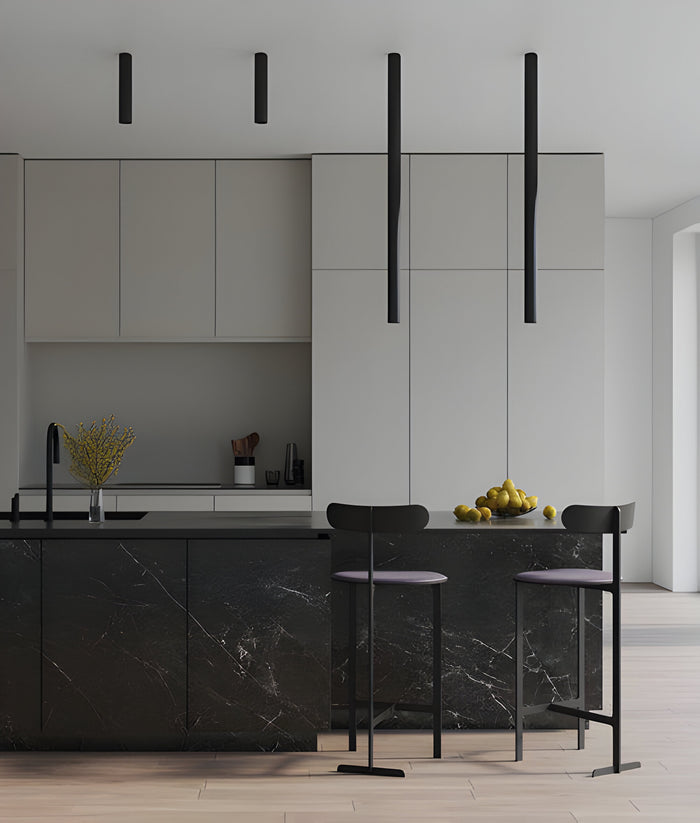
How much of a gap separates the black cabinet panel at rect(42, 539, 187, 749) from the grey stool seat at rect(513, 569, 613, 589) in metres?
1.31

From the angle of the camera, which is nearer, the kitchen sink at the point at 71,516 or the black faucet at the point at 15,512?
the black faucet at the point at 15,512

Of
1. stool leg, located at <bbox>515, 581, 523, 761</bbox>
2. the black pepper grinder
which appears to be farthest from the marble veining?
the black pepper grinder

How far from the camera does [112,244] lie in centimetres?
611

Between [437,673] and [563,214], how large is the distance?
3359 mm

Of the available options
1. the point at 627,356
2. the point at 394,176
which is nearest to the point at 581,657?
the point at 394,176

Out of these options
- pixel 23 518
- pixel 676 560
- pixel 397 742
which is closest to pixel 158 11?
pixel 23 518

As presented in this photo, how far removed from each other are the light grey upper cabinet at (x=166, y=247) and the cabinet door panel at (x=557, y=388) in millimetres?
1923

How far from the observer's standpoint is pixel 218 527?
3783 mm

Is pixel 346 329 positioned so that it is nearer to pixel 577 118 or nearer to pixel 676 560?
pixel 577 118

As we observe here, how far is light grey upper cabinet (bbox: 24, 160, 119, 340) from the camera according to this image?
6.09 metres

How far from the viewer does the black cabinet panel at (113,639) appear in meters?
3.71

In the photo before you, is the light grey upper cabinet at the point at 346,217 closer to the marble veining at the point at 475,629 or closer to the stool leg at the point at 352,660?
the marble veining at the point at 475,629

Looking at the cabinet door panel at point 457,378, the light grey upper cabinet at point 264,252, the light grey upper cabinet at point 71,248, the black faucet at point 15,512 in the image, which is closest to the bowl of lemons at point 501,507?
the cabinet door panel at point 457,378

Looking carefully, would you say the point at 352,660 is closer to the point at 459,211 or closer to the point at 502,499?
the point at 502,499
